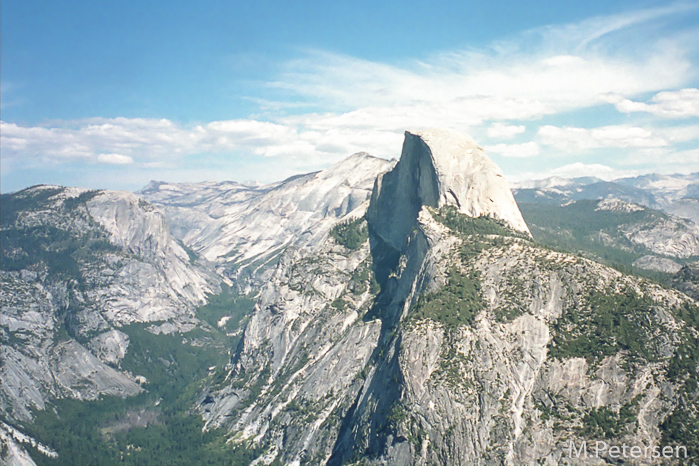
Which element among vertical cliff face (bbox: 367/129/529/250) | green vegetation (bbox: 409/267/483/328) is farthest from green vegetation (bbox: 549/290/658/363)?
vertical cliff face (bbox: 367/129/529/250)

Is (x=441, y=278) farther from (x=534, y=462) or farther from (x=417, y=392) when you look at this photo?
(x=534, y=462)

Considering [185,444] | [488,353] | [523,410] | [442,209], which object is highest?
[442,209]

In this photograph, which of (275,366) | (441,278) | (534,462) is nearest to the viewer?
(534,462)

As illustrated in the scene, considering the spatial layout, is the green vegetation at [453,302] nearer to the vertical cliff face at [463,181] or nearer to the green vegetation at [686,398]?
the vertical cliff face at [463,181]

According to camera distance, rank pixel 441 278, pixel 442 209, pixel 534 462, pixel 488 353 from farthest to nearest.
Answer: pixel 442 209 < pixel 441 278 < pixel 488 353 < pixel 534 462

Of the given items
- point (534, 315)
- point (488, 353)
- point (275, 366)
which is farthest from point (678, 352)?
point (275, 366)

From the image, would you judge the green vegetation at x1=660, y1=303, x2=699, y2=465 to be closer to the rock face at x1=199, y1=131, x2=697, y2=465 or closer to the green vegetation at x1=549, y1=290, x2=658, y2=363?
the rock face at x1=199, y1=131, x2=697, y2=465

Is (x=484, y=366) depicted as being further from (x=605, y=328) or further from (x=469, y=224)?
(x=469, y=224)

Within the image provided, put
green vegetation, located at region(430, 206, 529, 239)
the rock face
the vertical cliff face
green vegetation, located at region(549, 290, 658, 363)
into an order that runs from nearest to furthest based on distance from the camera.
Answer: the rock face, green vegetation, located at region(549, 290, 658, 363), green vegetation, located at region(430, 206, 529, 239), the vertical cliff face
